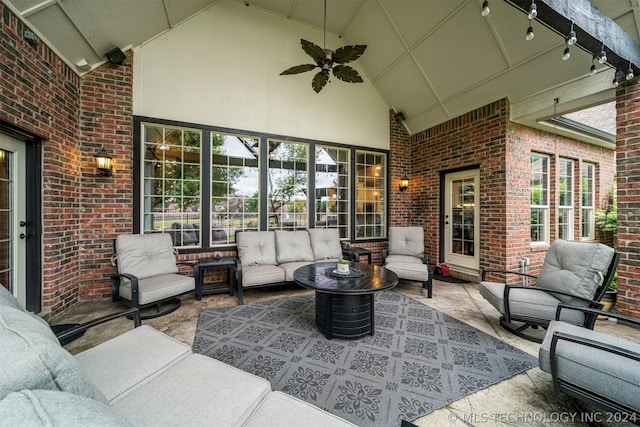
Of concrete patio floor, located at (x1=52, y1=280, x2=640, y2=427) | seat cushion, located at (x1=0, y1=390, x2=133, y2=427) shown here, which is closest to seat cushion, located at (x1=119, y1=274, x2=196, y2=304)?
concrete patio floor, located at (x1=52, y1=280, x2=640, y2=427)

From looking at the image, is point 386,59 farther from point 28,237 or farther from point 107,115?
point 28,237

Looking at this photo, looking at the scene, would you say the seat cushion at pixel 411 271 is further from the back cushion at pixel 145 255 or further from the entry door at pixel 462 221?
the back cushion at pixel 145 255

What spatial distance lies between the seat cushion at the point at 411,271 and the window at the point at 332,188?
65.5 inches

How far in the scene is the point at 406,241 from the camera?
16.3ft

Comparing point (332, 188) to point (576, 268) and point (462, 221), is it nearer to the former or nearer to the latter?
point (462, 221)

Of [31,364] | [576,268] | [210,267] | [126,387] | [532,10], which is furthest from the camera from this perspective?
[210,267]

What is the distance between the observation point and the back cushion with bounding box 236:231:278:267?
161 inches

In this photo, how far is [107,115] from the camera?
3670 millimetres

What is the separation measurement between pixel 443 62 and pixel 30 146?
19.8 feet

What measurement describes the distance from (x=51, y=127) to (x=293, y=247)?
3482mm

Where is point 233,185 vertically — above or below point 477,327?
above

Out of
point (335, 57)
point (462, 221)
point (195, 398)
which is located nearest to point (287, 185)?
point (335, 57)

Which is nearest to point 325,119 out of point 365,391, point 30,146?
point 30,146

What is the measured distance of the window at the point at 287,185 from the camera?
4863 mm
